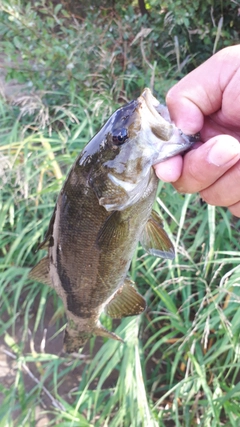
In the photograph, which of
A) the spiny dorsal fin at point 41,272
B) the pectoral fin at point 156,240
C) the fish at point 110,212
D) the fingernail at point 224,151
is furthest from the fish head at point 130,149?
the spiny dorsal fin at point 41,272

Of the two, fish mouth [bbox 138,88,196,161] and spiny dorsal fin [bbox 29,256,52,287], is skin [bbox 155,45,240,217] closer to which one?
fish mouth [bbox 138,88,196,161]

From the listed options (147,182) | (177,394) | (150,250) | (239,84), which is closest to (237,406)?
(177,394)

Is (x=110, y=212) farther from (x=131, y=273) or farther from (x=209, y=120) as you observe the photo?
(x=131, y=273)

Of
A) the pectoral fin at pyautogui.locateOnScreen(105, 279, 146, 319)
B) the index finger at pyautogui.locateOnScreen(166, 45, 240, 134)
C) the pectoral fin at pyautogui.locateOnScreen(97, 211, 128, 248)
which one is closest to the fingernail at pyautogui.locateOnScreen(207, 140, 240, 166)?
the index finger at pyautogui.locateOnScreen(166, 45, 240, 134)

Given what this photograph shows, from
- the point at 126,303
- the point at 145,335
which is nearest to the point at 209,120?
the point at 126,303

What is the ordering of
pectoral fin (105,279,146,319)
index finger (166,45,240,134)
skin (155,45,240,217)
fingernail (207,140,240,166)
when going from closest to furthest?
fingernail (207,140,240,166)
skin (155,45,240,217)
index finger (166,45,240,134)
pectoral fin (105,279,146,319)

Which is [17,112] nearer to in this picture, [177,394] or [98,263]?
[98,263]

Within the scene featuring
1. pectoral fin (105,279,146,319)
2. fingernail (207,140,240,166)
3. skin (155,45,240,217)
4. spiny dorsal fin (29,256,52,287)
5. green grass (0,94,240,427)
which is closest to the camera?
fingernail (207,140,240,166)

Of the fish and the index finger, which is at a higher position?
the index finger
